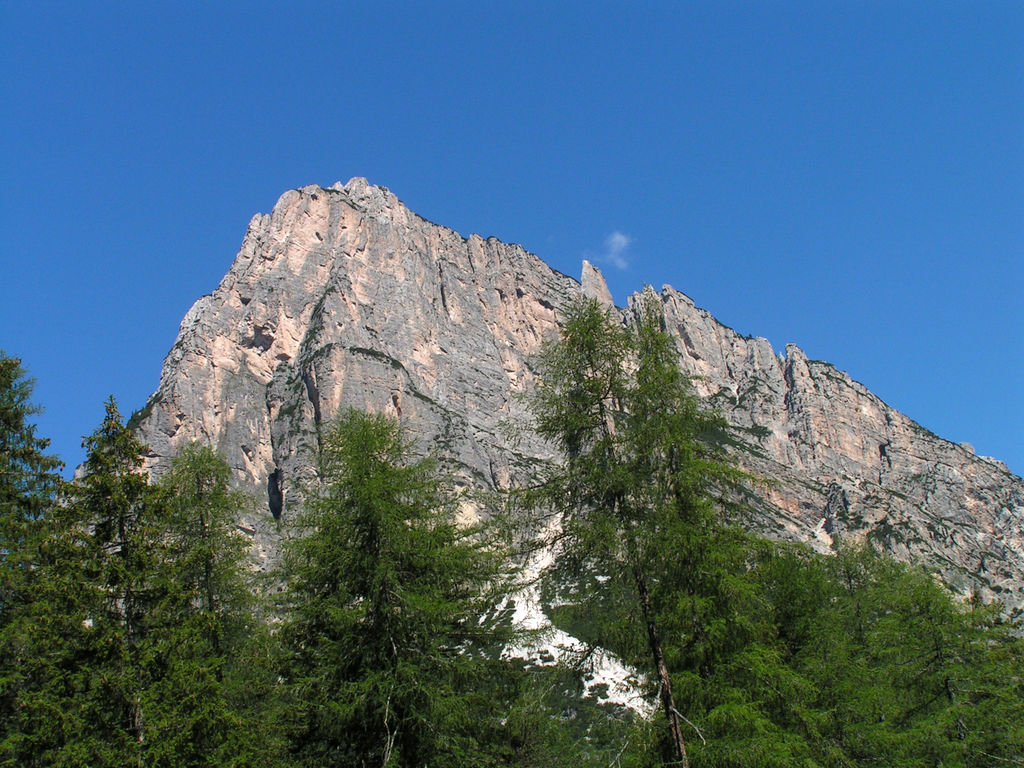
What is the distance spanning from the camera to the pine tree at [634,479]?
39.3 feet

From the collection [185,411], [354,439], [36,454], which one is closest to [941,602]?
[354,439]

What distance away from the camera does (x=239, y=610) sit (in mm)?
17062

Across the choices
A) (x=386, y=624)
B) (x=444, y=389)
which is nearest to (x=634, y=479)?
(x=386, y=624)

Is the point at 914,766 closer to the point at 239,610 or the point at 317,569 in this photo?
the point at 317,569

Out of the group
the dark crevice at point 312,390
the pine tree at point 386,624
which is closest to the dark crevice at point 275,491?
the dark crevice at point 312,390

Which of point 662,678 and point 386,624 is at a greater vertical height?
point 386,624

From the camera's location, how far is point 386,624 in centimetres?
1288

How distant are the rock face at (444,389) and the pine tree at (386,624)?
6609 centimetres

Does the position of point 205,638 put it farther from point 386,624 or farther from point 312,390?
point 312,390

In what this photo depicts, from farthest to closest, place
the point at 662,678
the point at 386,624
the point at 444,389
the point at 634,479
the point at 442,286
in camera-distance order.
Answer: the point at 442,286, the point at 444,389, the point at 386,624, the point at 634,479, the point at 662,678

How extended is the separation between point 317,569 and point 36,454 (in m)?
9.04

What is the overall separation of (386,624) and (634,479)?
501 cm

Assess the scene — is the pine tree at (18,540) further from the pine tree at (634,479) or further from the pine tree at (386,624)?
the pine tree at (634,479)

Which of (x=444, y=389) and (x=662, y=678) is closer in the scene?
(x=662, y=678)
